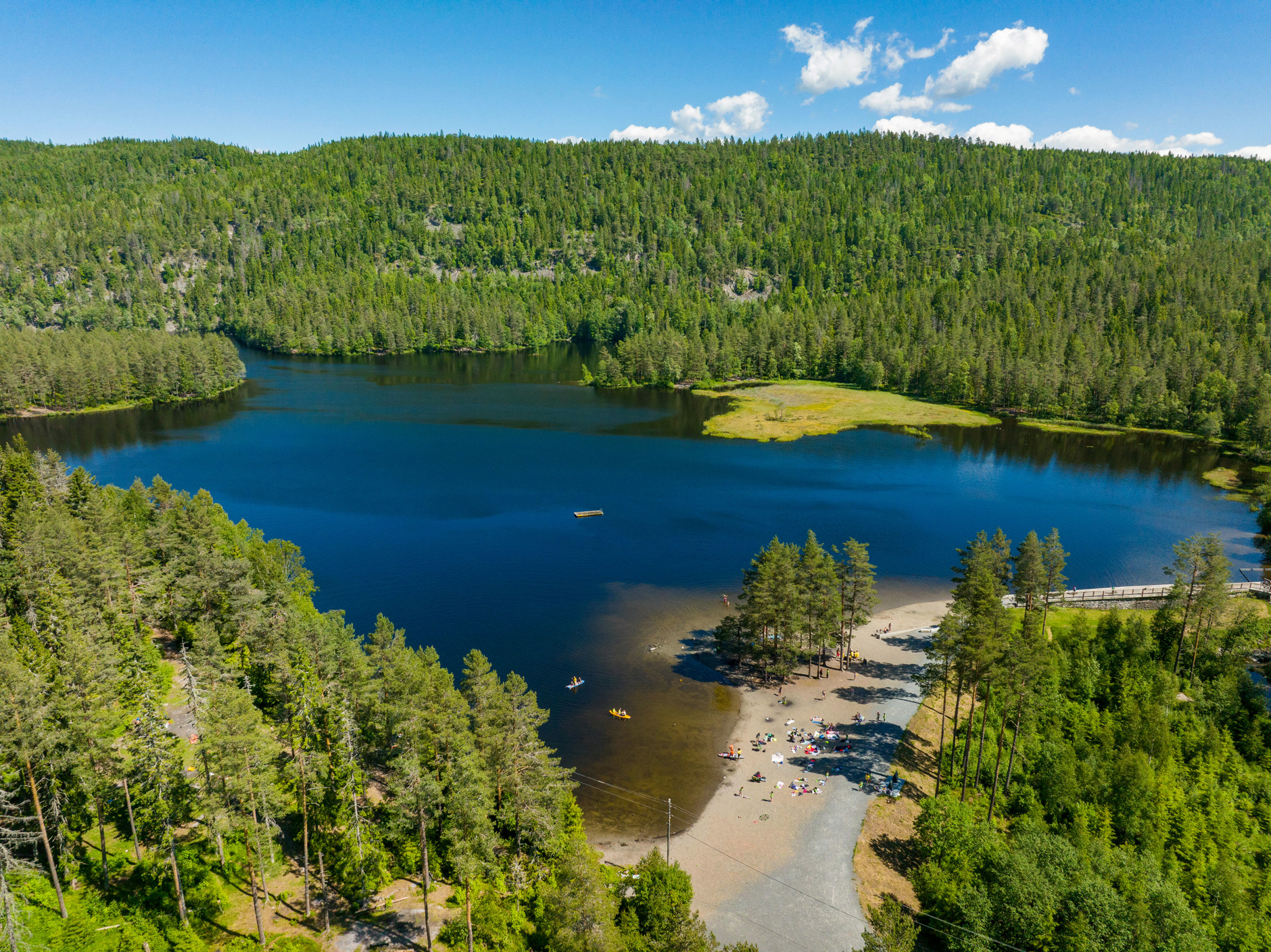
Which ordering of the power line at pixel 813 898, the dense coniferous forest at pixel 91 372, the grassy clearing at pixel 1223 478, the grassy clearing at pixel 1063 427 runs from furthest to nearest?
the grassy clearing at pixel 1063 427
the dense coniferous forest at pixel 91 372
the grassy clearing at pixel 1223 478
the power line at pixel 813 898

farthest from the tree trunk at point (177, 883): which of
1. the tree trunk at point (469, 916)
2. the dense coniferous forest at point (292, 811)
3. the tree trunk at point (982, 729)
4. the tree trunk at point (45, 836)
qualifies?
the tree trunk at point (982, 729)

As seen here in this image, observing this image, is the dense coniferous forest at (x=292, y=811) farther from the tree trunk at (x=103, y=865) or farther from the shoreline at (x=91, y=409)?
the shoreline at (x=91, y=409)

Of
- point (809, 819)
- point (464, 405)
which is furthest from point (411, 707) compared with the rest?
point (464, 405)

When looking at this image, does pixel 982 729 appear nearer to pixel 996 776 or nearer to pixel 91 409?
pixel 996 776

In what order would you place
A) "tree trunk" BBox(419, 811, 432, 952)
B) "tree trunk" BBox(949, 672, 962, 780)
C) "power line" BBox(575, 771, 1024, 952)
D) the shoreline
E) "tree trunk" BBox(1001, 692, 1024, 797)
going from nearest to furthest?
"tree trunk" BBox(419, 811, 432, 952)
"power line" BBox(575, 771, 1024, 952)
"tree trunk" BBox(949, 672, 962, 780)
"tree trunk" BBox(1001, 692, 1024, 797)
the shoreline

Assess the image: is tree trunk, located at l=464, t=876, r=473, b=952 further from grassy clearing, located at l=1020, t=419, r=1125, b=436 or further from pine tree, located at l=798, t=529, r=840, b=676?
grassy clearing, located at l=1020, t=419, r=1125, b=436

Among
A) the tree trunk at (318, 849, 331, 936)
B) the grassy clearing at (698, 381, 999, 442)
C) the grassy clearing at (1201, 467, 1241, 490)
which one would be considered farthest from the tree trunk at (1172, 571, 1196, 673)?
the grassy clearing at (698, 381, 999, 442)
